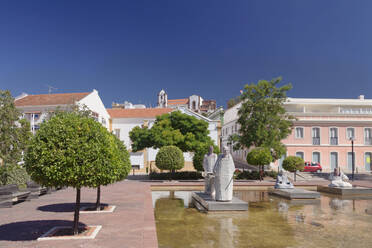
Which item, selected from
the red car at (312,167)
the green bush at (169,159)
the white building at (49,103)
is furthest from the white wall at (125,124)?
the red car at (312,167)

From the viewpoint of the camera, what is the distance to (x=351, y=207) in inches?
→ 523

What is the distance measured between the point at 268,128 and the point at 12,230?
24.5m

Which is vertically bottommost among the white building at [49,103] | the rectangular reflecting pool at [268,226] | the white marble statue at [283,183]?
the rectangular reflecting pool at [268,226]

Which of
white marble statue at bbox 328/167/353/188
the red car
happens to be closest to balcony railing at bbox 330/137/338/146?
the red car

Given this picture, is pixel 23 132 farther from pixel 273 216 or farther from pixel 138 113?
pixel 138 113

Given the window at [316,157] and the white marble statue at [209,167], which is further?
the window at [316,157]

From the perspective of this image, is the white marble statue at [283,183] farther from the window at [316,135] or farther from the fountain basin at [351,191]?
the window at [316,135]

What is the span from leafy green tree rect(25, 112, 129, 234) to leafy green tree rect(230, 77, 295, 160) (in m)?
22.4

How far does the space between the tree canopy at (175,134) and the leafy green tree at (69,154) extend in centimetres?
1970

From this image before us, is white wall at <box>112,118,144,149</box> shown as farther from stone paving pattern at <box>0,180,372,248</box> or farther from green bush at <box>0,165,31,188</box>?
stone paving pattern at <box>0,180,372,248</box>

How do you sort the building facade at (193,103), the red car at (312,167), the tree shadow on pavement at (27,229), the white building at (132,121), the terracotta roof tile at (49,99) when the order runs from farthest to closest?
the building facade at (193,103)
the white building at (132,121)
the terracotta roof tile at (49,99)
the red car at (312,167)
the tree shadow on pavement at (27,229)

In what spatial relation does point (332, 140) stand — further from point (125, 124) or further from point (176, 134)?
point (125, 124)

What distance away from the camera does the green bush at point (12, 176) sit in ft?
47.9

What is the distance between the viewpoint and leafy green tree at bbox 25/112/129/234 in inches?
258
